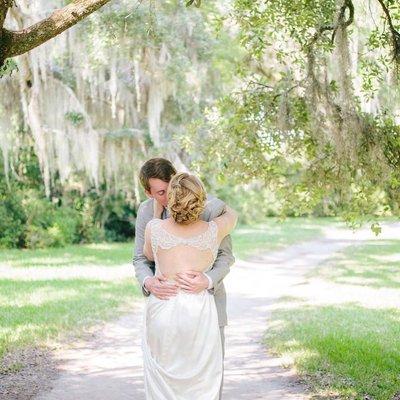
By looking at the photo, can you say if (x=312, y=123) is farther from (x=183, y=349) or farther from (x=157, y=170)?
(x=183, y=349)

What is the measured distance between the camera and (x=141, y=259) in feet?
15.0

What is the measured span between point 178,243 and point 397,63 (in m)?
3.85

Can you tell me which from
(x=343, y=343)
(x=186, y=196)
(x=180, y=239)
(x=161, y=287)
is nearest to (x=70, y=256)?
(x=343, y=343)

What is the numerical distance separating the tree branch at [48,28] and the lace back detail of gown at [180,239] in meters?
1.63

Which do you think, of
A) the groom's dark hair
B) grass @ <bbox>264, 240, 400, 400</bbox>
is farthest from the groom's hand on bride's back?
grass @ <bbox>264, 240, 400, 400</bbox>

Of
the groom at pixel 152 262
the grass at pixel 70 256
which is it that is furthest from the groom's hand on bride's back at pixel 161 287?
the grass at pixel 70 256

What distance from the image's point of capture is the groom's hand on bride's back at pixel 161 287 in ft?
13.7

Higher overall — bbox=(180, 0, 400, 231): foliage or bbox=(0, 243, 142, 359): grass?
bbox=(180, 0, 400, 231): foliage

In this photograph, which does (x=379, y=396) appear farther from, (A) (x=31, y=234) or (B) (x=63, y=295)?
(A) (x=31, y=234)

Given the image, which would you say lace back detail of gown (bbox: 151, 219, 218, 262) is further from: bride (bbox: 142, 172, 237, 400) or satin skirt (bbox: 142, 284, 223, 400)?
satin skirt (bbox: 142, 284, 223, 400)

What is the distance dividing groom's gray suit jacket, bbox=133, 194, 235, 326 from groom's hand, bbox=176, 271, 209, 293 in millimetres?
110

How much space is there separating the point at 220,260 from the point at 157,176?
25.1 inches

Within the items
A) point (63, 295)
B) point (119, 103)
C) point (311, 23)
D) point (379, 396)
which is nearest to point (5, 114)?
point (119, 103)

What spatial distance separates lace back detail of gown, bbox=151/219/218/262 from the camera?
4.15 metres
